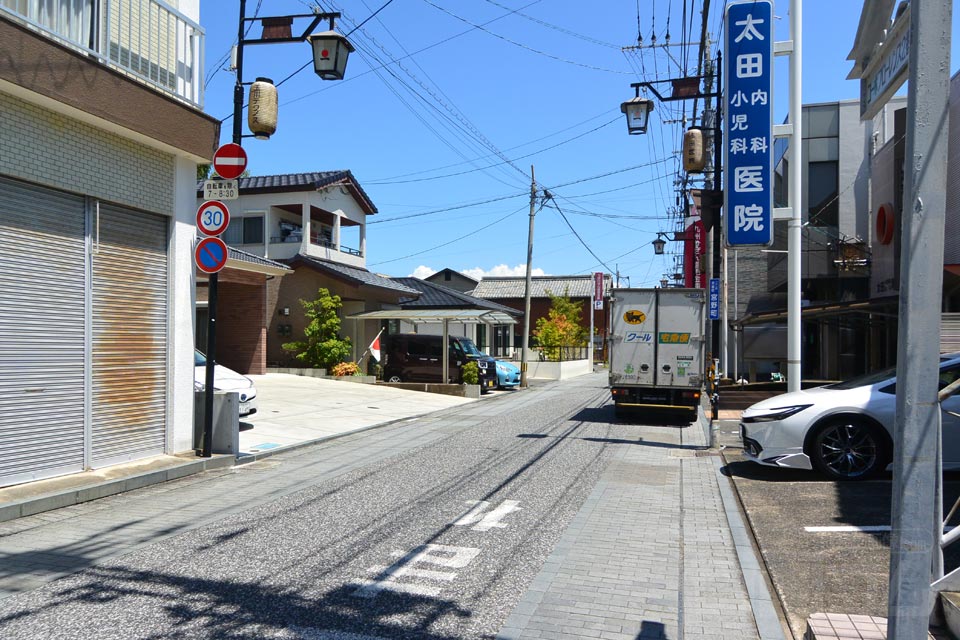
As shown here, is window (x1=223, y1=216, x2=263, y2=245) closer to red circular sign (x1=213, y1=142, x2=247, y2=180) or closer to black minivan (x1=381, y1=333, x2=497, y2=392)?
black minivan (x1=381, y1=333, x2=497, y2=392)

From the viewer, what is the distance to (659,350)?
16125 mm

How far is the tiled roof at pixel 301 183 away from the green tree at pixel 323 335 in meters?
4.55

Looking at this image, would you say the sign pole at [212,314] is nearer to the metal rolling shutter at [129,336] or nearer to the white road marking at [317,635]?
the metal rolling shutter at [129,336]

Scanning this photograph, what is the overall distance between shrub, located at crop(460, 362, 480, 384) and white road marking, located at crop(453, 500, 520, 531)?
16.0 meters

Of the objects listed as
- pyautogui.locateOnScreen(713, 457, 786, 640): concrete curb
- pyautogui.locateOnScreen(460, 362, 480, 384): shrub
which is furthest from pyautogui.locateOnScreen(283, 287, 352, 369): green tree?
pyautogui.locateOnScreen(713, 457, 786, 640): concrete curb

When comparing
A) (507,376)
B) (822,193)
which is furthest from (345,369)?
(822,193)

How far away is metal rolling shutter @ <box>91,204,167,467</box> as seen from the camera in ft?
28.7

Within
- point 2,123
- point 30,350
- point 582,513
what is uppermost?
point 2,123

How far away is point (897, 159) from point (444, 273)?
4713 centimetres

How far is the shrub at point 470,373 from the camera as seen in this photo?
24.0 metres

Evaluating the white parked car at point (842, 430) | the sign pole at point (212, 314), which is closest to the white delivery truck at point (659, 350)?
the white parked car at point (842, 430)

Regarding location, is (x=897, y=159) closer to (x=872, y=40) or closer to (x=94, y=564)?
(x=872, y=40)

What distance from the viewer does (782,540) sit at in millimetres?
6406

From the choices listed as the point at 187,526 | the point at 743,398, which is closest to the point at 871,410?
the point at 187,526
